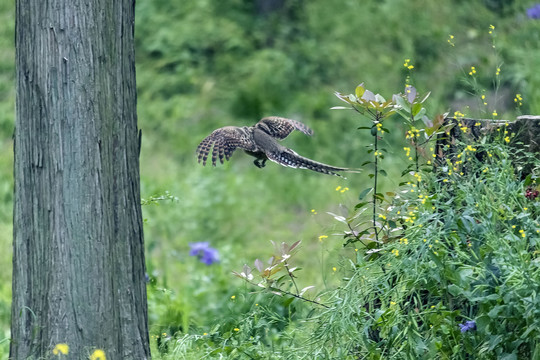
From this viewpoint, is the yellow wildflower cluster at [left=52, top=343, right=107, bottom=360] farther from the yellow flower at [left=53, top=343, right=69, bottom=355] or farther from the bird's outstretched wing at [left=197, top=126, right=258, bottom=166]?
the bird's outstretched wing at [left=197, top=126, right=258, bottom=166]

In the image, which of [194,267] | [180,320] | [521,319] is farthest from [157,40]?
[521,319]

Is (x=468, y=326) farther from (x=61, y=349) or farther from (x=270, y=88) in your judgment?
(x=270, y=88)

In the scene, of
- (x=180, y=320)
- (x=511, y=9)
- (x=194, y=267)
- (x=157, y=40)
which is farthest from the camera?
(x=157, y=40)

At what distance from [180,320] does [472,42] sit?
683 cm

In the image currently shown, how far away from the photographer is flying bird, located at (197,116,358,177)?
165 inches

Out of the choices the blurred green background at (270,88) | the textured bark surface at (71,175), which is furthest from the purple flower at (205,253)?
the textured bark surface at (71,175)

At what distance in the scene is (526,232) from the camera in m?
3.46

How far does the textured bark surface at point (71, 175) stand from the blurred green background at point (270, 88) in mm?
2826

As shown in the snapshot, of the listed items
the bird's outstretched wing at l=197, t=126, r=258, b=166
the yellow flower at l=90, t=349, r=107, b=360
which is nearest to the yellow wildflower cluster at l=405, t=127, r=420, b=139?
the bird's outstretched wing at l=197, t=126, r=258, b=166

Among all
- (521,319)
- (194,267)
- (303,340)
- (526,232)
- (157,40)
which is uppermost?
(157,40)

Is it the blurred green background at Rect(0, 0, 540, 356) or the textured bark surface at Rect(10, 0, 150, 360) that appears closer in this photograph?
the textured bark surface at Rect(10, 0, 150, 360)

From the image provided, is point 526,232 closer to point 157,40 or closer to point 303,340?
point 303,340

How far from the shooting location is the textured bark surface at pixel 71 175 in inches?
144

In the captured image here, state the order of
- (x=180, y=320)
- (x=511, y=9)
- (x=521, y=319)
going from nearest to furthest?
→ 1. (x=521, y=319)
2. (x=180, y=320)
3. (x=511, y=9)
